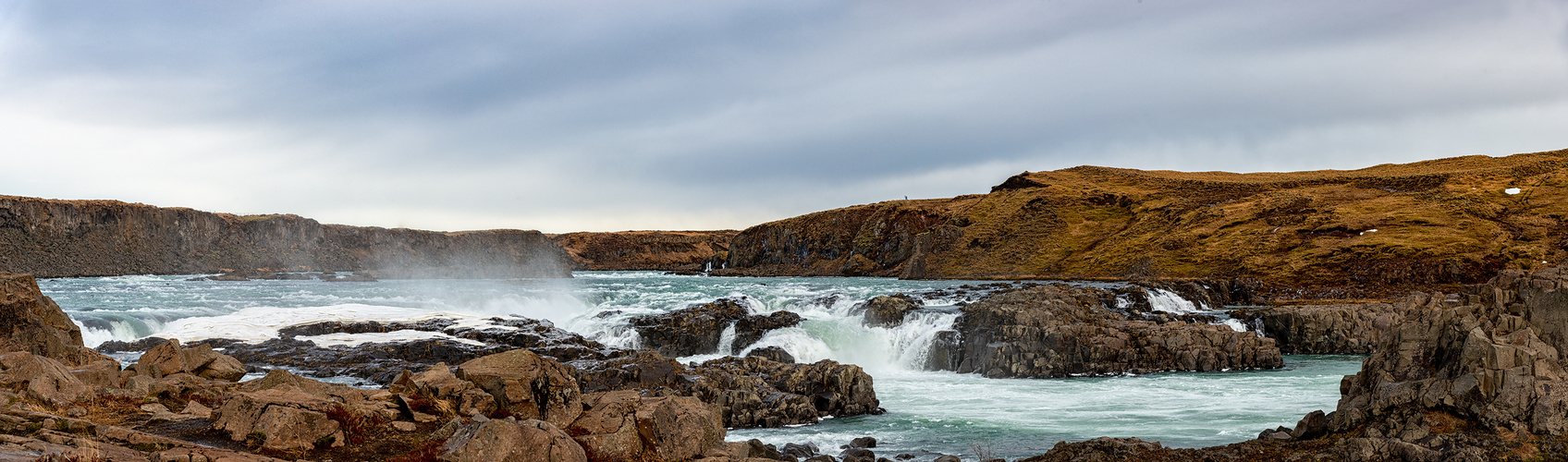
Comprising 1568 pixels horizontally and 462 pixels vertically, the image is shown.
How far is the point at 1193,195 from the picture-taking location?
98.4 m

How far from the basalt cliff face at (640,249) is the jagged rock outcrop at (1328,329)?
450ft

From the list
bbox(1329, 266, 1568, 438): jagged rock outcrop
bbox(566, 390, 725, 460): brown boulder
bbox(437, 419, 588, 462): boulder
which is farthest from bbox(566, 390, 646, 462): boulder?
bbox(1329, 266, 1568, 438): jagged rock outcrop

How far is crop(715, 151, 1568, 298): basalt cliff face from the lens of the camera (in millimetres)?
62031

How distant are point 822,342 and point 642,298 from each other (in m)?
23.4

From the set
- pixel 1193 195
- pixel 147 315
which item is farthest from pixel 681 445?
pixel 1193 195

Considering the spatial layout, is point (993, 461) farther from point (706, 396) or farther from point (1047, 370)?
point (1047, 370)

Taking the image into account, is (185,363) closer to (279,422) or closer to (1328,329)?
(279,422)

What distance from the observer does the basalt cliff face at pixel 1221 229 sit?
6203 cm

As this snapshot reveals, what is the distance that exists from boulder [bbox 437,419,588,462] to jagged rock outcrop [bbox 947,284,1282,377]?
22.6 metres

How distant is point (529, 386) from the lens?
11461mm

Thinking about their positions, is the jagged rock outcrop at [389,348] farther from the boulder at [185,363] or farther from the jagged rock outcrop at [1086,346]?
the jagged rock outcrop at [1086,346]

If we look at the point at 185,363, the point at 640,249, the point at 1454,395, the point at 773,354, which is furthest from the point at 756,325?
the point at 640,249

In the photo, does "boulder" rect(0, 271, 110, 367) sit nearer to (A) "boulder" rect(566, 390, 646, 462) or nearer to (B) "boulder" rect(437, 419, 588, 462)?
(A) "boulder" rect(566, 390, 646, 462)

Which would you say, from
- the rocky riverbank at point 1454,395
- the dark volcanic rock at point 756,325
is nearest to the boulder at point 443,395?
the rocky riverbank at point 1454,395
